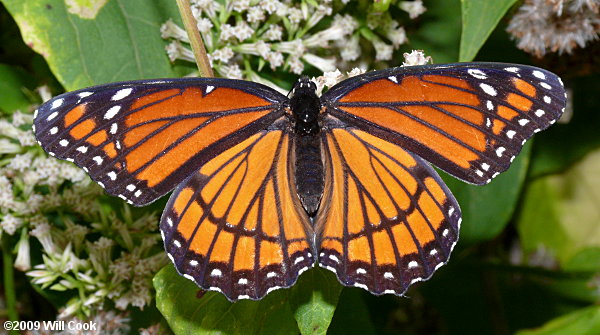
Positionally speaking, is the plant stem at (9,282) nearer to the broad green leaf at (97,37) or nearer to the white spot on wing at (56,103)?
the broad green leaf at (97,37)

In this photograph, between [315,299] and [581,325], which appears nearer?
[315,299]

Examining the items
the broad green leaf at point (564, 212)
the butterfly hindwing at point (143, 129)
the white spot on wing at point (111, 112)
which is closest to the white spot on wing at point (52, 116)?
the butterfly hindwing at point (143, 129)

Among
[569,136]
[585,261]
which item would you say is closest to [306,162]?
[569,136]

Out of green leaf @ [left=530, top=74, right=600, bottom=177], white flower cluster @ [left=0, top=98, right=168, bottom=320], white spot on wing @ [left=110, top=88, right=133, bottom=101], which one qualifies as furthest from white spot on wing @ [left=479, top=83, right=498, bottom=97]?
green leaf @ [left=530, top=74, right=600, bottom=177]

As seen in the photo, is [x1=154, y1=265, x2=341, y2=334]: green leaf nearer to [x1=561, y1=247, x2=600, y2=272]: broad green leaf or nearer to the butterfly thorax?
the butterfly thorax

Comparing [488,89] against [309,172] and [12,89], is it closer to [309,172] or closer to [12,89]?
[309,172]

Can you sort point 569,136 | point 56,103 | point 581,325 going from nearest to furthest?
1. point 56,103
2. point 581,325
3. point 569,136
